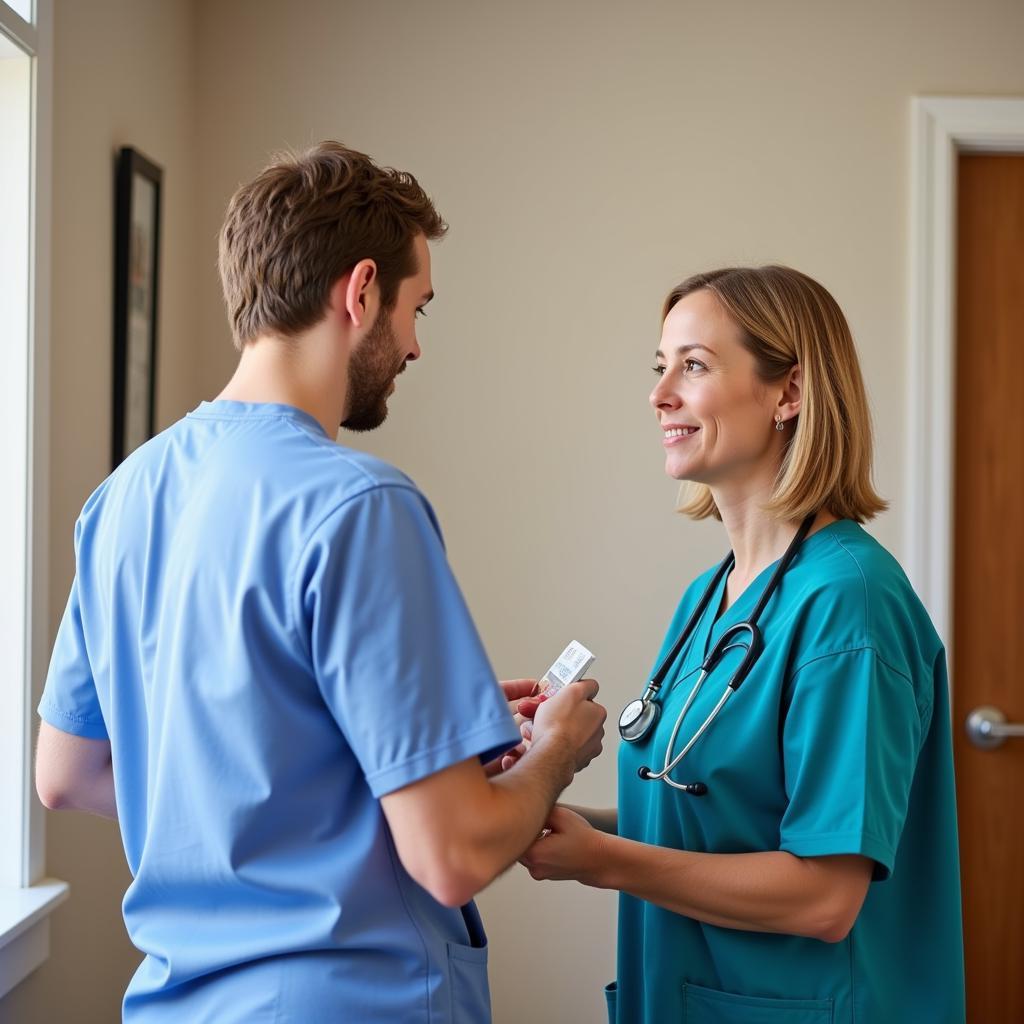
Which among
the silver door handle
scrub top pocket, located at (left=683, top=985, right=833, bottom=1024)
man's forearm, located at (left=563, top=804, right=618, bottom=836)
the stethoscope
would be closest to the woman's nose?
the stethoscope

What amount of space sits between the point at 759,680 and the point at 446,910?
1.44ft

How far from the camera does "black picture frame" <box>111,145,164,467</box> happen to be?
6.41 feet

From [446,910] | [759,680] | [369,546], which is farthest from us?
[759,680]

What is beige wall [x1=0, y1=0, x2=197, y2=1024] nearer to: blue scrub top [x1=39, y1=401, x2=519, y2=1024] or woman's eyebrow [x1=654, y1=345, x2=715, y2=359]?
blue scrub top [x1=39, y1=401, x2=519, y2=1024]

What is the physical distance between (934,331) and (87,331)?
171cm

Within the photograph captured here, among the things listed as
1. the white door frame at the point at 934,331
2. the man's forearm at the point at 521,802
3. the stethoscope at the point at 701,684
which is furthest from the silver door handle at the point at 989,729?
the man's forearm at the point at 521,802

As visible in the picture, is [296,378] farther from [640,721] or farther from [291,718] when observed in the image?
[640,721]

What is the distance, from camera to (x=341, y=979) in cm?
90

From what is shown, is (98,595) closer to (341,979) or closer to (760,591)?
(341,979)

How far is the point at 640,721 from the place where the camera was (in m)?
1.39

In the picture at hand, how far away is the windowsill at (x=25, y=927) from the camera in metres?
1.55

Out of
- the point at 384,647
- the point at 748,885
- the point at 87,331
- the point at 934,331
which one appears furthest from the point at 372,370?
the point at 934,331

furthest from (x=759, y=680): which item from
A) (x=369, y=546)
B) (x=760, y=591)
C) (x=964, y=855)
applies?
(x=964, y=855)

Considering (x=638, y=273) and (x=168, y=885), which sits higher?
(x=638, y=273)
